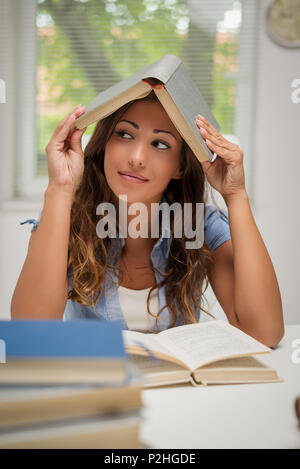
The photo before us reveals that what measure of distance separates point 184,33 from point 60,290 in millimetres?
1841

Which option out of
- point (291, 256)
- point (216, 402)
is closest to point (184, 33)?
point (291, 256)

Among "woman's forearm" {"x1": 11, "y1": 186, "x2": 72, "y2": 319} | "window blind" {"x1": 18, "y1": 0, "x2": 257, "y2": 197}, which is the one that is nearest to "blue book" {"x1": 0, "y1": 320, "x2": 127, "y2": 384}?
"woman's forearm" {"x1": 11, "y1": 186, "x2": 72, "y2": 319}

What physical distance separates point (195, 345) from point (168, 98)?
0.47m

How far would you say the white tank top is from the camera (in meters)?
1.14

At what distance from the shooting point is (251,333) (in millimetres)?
1019

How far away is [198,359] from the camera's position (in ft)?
2.29

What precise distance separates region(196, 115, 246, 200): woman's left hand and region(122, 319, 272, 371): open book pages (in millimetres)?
357

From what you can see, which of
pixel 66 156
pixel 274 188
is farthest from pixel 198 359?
pixel 274 188

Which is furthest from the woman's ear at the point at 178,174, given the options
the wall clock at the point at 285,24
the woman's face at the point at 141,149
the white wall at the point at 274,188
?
the wall clock at the point at 285,24

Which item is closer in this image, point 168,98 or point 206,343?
point 206,343

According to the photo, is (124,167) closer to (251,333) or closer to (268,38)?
(251,333)

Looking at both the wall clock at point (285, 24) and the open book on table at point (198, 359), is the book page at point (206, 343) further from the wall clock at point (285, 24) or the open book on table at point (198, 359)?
the wall clock at point (285, 24)

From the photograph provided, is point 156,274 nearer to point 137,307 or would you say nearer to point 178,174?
point 137,307
